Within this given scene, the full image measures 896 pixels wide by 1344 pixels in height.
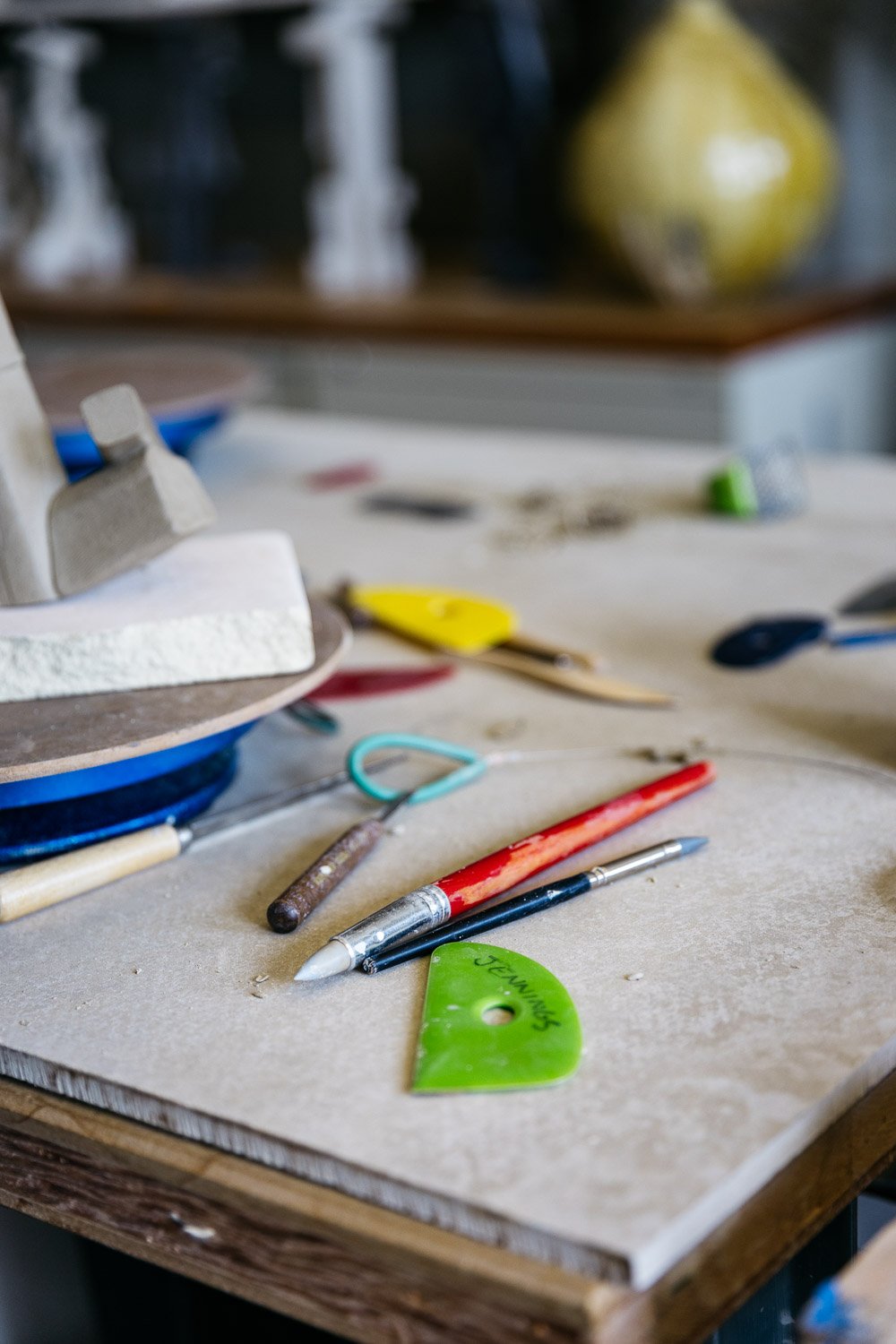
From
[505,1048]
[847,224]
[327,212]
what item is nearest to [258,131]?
[327,212]

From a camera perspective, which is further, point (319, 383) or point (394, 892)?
point (319, 383)

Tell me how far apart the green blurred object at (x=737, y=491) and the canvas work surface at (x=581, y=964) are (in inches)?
6.1

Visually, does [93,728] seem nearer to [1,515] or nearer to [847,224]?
[1,515]

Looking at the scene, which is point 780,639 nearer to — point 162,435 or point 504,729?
point 504,729

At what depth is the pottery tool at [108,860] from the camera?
67 centimetres

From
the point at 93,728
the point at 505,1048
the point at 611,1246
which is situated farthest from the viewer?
the point at 93,728

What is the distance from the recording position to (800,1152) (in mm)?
503

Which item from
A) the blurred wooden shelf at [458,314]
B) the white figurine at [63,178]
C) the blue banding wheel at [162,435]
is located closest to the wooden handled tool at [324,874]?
the blue banding wheel at [162,435]

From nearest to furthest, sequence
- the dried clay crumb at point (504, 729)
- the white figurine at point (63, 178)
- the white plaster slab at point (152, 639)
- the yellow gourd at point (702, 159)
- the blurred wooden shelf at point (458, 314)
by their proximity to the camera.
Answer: the white plaster slab at point (152, 639), the dried clay crumb at point (504, 729), the blurred wooden shelf at point (458, 314), the yellow gourd at point (702, 159), the white figurine at point (63, 178)

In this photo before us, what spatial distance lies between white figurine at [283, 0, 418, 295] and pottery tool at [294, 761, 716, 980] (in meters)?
2.10

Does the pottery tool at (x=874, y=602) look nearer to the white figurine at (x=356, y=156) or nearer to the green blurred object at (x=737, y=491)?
the green blurred object at (x=737, y=491)

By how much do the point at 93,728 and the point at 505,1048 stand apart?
251 mm

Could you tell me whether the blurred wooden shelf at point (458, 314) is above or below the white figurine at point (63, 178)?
below

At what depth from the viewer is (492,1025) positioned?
1.84 ft
